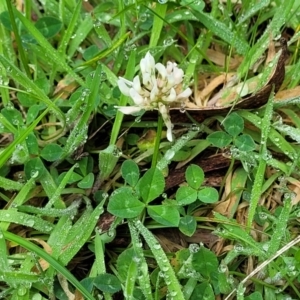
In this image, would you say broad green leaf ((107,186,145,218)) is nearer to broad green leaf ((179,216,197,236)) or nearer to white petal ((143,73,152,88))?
broad green leaf ((179,216,197,236))

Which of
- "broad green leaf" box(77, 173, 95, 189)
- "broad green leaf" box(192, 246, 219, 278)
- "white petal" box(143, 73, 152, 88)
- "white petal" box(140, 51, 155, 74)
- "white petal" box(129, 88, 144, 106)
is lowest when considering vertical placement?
"broad green leaf" box(192, 246, 219, 278)

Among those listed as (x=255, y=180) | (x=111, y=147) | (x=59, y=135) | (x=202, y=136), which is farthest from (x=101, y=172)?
(x=255, y=180)

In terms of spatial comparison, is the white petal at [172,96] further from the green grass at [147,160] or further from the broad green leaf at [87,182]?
the broad green leaf at [87,182]

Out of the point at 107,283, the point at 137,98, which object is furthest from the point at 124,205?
the point at 137,98

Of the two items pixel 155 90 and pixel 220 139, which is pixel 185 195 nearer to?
pixel 220 139

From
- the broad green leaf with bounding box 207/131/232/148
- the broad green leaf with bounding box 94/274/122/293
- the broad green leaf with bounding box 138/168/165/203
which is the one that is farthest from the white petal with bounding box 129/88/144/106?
the broad green leaf with bounding box 94/274/122/293

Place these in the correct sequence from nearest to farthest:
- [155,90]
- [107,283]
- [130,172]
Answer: [155,90] → [107,283] → [130,172]

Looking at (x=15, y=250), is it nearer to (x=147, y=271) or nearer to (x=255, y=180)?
(x=147, y=271)
